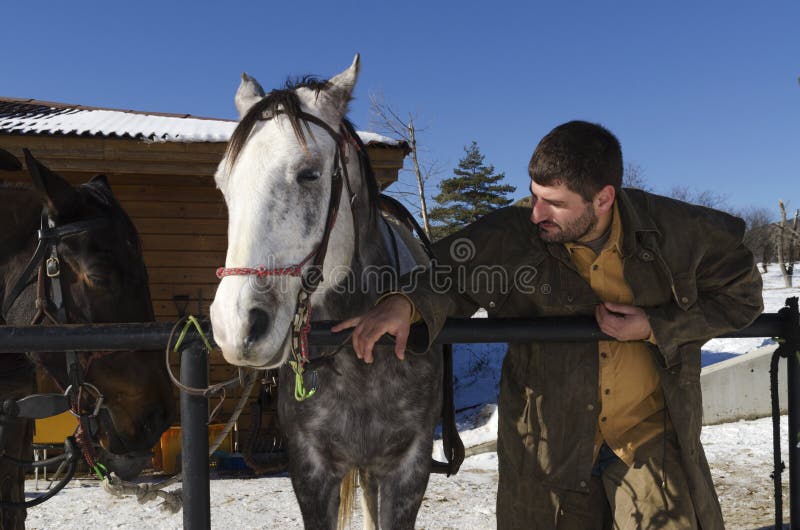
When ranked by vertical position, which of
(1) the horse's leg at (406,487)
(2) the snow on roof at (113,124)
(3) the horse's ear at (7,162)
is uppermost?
(2) the snow on roof at (113,124)

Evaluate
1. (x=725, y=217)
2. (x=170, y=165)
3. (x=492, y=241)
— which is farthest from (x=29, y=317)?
(x=170, y=165)

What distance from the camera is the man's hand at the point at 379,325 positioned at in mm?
1472

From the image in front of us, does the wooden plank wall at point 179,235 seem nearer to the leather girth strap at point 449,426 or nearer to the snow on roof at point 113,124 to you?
the snow on roof at point 113,124

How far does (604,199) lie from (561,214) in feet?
0.45

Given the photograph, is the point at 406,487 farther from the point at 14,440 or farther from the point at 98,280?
the point at 14,440

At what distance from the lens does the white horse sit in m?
1.46

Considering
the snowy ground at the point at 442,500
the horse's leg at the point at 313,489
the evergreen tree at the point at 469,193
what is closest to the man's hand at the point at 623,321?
the horse's leg at the point at 313,489

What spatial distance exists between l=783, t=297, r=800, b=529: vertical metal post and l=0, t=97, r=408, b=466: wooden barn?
14.8ft

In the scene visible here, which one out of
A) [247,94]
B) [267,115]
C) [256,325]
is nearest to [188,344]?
[256,325]

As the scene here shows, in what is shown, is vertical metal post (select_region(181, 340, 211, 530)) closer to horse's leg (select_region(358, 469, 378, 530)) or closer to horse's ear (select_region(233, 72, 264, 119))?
horse's ear (select_region(233, 72, 264, 119))

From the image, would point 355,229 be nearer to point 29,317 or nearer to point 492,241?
point 492,241

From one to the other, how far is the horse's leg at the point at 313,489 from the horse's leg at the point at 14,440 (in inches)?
57.0

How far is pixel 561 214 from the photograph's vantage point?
1656 mm

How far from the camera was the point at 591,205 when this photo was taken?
1657 mm
